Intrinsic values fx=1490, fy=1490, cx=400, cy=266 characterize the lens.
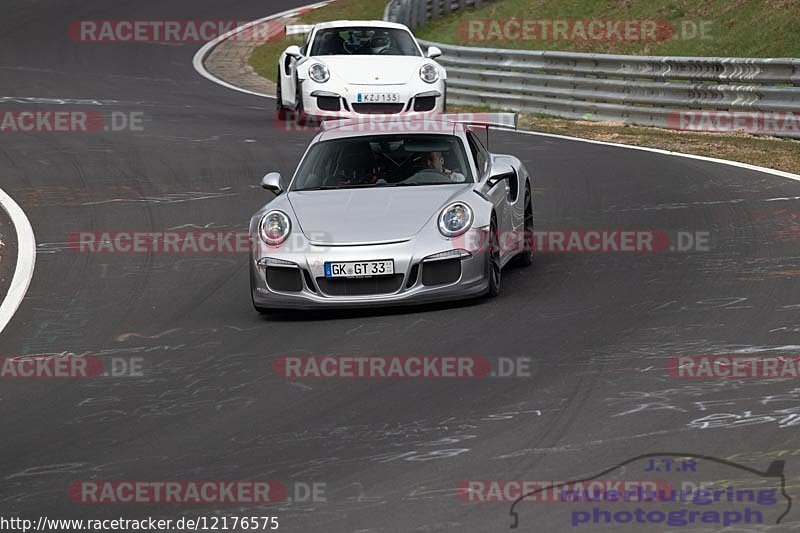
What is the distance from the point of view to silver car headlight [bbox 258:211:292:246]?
9.87m

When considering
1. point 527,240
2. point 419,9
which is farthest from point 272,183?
point 419,9

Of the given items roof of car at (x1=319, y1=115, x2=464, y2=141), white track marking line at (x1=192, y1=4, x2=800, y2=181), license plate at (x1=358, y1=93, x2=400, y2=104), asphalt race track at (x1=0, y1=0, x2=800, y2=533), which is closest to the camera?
asphalt race track at (x1=0, y1=0, x2=800, y2=533)

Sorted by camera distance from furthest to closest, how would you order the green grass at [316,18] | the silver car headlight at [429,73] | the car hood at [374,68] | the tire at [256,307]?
the green grass at [316,18] < the silver car headlight at [429,73] < the car hood at [374,68] < the tire at [256,307]

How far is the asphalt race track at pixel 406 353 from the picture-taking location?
20.3ft

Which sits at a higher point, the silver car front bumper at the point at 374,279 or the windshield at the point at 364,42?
the silver car front bumper at the point at 374,279

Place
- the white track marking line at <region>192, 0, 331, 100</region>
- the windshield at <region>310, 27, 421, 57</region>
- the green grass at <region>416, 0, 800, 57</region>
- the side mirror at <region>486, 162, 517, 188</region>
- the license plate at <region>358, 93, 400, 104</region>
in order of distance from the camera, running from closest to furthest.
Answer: the side mirror at <region>486, 162, 517, 188</region>
the license plate at <region>358, 93, 400, 104</region>
the windshield at <region>310, 27, 421, 57</region>
the green grass at <region>416, 0, 800, 57</region>
the white track marking line at <region>192, 0, 331, 100</region>

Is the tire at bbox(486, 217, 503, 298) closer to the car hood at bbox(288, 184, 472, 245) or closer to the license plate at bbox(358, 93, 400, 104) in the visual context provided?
the car hood at bbox(288, 184, 472, 245)

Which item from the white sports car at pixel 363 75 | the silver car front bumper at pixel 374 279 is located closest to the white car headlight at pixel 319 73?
the white sports car at pixel 363 75

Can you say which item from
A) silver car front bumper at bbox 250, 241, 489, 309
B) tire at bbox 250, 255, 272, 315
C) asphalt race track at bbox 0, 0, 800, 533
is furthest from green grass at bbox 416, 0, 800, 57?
tire at bbox 250, 255, 272, 315

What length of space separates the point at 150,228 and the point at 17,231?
47.4 inches

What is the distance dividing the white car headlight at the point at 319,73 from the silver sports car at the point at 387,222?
336 inches

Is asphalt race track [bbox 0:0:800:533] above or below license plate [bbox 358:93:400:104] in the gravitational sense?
above

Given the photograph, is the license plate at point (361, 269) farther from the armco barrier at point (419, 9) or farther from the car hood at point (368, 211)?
the armco barrier at point (419, 9)

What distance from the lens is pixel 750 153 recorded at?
56.3 feet
